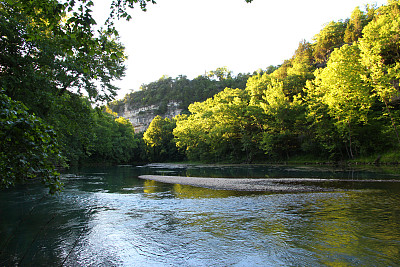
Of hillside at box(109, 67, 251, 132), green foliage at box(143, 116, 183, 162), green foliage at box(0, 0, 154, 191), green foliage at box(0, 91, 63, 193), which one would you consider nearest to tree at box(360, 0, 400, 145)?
green foliage at box(0, 0, 154, 191)

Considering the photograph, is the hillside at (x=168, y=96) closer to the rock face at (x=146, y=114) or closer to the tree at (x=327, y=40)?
the rock face at (x=146, y=114)

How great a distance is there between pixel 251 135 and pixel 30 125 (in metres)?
54.7

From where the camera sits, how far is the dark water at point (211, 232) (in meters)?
5.85

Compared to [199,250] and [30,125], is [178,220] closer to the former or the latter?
[199,250]

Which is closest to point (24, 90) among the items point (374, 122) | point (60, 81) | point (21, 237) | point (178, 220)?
point (60, 81)

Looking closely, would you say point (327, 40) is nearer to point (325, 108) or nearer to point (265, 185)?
point (325, 108)

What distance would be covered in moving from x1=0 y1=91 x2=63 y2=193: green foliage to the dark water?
257 cm

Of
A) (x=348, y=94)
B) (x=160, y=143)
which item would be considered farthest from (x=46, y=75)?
(x=160, y=143)

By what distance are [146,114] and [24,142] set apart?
149 m

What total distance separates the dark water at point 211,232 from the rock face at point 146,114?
132 meters

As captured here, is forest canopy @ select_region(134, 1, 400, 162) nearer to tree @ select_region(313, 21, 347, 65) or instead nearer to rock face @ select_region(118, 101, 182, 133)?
tree @ select_region(313, 21, 347, 65)

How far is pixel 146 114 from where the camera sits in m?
150

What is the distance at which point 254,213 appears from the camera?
975 cm

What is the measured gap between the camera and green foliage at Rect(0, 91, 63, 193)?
4250 millimetres
